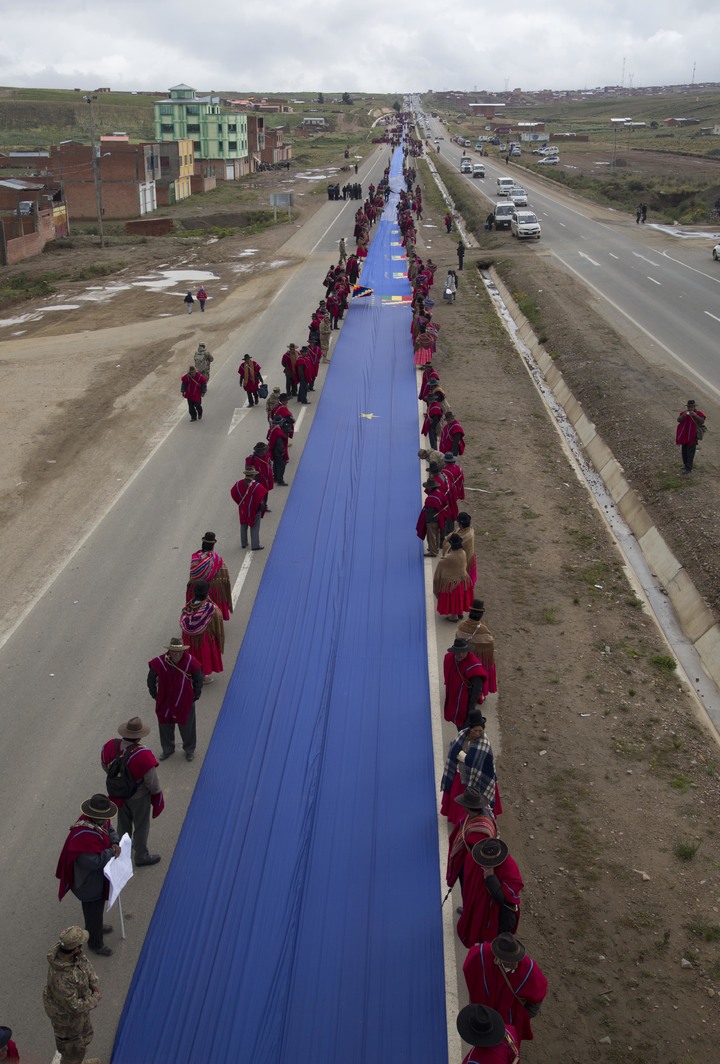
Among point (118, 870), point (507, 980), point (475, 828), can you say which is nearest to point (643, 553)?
point (475, 828)

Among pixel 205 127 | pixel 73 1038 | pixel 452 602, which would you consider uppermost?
pixel 205 127

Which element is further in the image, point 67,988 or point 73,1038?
point 73,1038

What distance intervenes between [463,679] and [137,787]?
11.1 ft

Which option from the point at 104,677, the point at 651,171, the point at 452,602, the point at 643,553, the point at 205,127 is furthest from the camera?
the point at 205,127

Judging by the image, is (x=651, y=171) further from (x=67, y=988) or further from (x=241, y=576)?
(x=67, y=988)

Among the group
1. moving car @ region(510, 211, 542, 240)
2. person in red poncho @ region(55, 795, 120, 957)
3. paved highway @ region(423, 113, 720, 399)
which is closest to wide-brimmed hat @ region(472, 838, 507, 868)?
person in red poncho @ region(55, 795, 120, 957)

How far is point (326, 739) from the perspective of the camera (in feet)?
31.6

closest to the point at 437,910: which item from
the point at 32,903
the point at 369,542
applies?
the point at 32,903

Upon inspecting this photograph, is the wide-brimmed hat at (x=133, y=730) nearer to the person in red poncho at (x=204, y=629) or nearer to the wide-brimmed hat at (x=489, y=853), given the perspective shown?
the person in red poncho at (x=204, y=629)

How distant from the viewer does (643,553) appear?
15.5m

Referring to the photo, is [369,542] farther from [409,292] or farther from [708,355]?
[409,292]

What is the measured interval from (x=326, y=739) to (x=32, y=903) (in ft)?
10.6

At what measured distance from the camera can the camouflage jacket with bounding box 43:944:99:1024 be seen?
5883mm

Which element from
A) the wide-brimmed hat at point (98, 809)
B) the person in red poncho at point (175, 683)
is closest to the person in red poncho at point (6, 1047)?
the wide-brimmed hat at point (98, 809)
